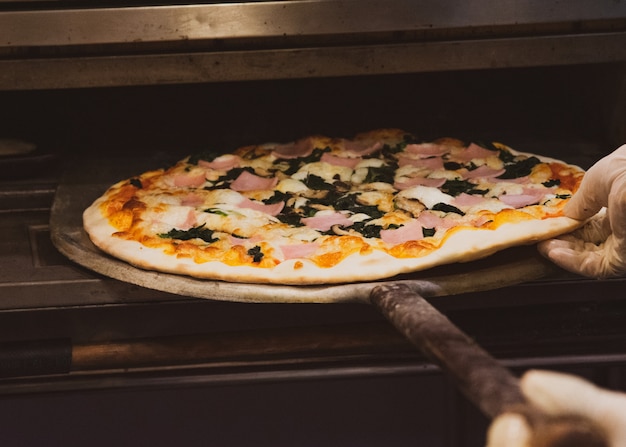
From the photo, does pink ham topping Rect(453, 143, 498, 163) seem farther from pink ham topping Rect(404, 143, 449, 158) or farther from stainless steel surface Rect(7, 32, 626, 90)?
stainless steel surface Rect(7, 32, 626, 90)

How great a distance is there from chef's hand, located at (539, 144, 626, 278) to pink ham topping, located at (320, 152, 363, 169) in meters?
0.82

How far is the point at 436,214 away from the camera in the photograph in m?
2.16

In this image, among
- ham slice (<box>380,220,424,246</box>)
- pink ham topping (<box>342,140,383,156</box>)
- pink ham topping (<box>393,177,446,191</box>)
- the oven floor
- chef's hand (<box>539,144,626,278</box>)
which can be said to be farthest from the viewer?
the oven floor

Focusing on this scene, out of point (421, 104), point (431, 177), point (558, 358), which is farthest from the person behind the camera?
point (421, 104)

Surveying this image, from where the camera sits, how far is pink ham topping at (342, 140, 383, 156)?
8.77 feet

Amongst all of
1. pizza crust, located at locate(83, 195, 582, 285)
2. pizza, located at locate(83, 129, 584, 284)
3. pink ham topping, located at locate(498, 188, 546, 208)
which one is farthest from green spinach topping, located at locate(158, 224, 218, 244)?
pink ham topping, located at locate(498, 188, 546, 208)

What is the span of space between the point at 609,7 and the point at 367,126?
0.95 m

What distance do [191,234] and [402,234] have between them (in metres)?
0.55

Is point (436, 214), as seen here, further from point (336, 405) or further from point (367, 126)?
point (336, 405)

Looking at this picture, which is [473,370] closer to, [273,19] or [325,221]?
[325,221]

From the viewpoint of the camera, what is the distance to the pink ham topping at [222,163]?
2588 mm

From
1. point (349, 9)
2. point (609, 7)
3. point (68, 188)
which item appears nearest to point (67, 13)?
point (68, 188)

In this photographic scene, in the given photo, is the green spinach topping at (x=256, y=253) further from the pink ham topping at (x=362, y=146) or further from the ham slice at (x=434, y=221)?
the pink ham topping at (x=362, y=146)

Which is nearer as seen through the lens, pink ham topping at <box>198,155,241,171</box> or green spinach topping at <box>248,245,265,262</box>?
green spinach topping at <box>248,245,265,262</box>
